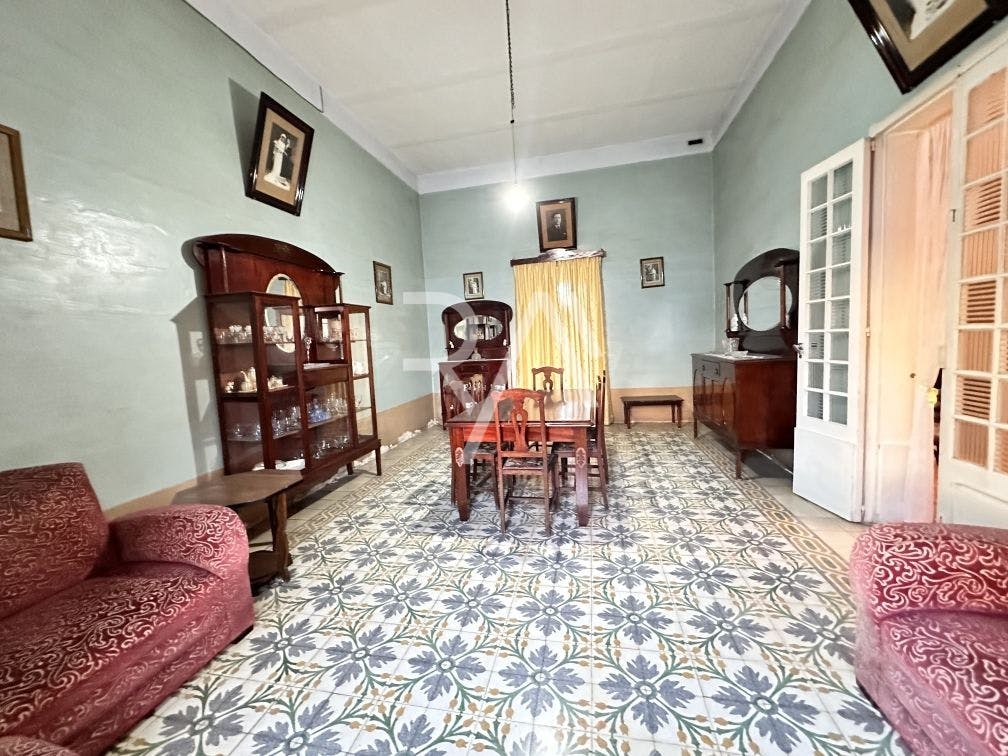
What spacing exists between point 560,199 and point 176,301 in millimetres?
4532

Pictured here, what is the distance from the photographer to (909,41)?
1.89 meters

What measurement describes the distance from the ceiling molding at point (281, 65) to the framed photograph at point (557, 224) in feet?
7.22

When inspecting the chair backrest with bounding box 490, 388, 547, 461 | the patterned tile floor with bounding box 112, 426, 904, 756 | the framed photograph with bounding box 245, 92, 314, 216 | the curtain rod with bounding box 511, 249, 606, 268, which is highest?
the framed photograph with bounding box 245, 92, 314, 216

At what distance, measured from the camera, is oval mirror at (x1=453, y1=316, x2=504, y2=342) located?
229 inches

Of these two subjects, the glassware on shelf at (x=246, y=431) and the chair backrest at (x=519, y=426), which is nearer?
the chair backrest at (x=519, y=426)

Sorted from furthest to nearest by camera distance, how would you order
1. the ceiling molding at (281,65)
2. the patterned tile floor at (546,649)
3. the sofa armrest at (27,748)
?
A: the ceiling molding at (281,65), the patterned tile floor at (546,649), the sofa armrest at (27,748)

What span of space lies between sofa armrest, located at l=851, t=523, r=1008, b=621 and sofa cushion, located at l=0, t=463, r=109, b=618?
9.32ft

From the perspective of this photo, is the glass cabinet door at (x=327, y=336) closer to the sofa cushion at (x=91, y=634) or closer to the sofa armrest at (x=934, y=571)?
the sofa cushion at (x=91, y=634)

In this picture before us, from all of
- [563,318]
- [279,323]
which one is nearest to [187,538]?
[279,323]

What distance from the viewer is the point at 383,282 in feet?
15.8

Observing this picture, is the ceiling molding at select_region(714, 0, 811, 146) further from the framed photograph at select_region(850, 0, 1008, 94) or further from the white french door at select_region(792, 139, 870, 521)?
the white french door at select_region(792, 139, 870, 521)

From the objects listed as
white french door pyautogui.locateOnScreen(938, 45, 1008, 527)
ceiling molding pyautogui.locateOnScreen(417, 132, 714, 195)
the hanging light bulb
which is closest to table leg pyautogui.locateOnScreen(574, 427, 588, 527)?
white french door pyautogui.locateOnScreen(938, 45, 1008, 527)

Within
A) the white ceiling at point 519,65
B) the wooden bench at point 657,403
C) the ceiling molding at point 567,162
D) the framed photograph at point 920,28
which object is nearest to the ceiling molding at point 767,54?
the white ceiling at point 519,65

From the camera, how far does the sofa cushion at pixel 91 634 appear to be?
42.1 inches
